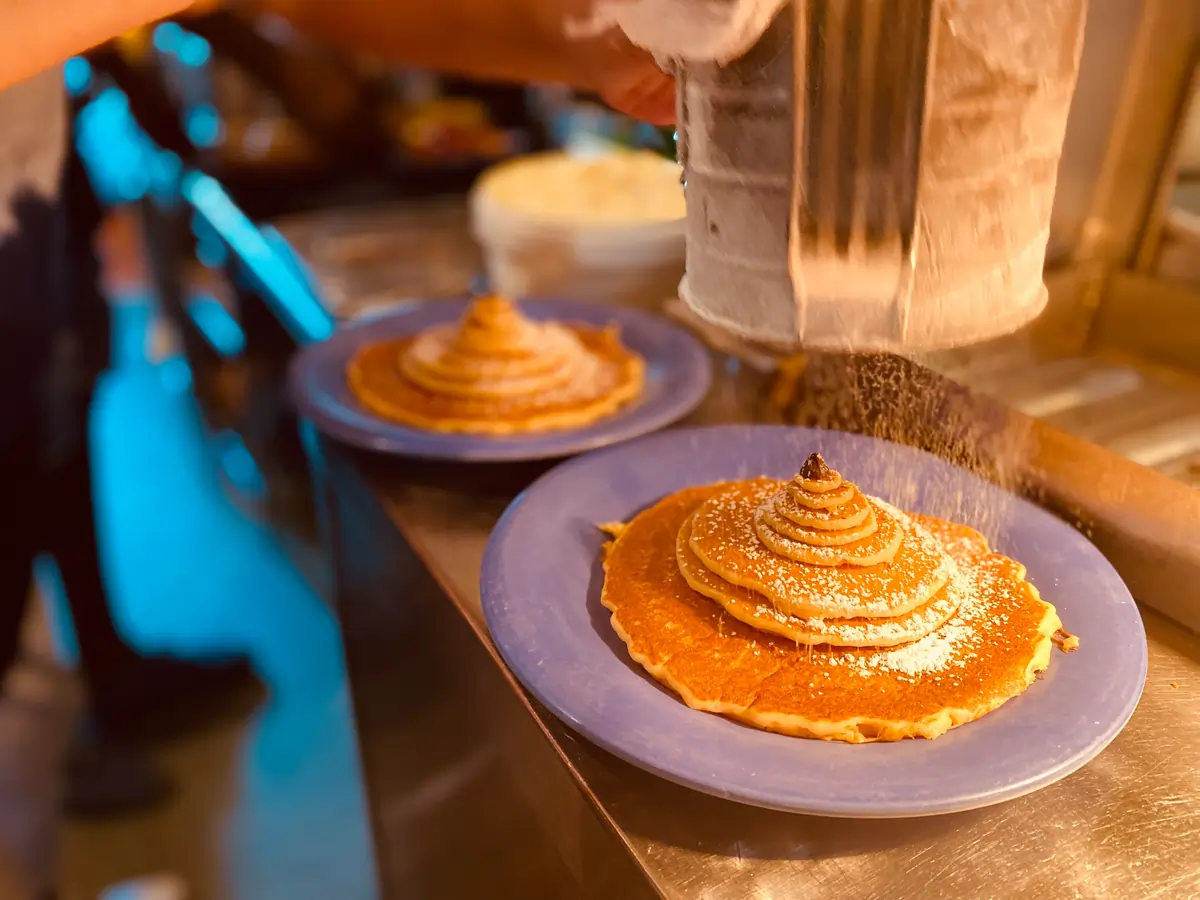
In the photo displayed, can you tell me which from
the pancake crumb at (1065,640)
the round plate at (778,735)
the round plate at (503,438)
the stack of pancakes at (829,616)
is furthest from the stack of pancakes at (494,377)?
the pancake crumb at (1065,640)

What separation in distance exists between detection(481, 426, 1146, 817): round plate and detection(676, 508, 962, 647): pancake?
0.31 feet

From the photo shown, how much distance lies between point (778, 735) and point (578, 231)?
1079mm

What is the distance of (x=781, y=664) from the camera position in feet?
2.48

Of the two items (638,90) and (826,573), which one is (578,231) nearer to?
(638,90)

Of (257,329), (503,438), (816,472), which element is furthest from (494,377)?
(257,329)

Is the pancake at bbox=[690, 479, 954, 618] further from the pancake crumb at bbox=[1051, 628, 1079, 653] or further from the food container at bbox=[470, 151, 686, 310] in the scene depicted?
the food container at bbox=[470, 151, 686, 310]

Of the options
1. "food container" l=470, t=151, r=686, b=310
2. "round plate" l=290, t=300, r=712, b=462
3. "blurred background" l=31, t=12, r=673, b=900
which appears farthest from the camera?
"blurred background" l=31, t=12, r=673, b=900

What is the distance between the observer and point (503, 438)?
113 centimetres

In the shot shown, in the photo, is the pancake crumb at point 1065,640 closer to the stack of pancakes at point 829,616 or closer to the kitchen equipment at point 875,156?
the stack of pancakes at point 829,616

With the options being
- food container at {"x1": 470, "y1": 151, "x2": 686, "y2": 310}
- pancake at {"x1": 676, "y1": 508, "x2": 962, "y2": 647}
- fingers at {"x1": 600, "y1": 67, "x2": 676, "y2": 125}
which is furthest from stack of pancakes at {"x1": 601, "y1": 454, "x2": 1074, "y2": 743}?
food container at {"x1": 470, "y1": 151, "x2": 686, "y2": 310}

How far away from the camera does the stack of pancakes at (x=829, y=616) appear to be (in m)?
0.70

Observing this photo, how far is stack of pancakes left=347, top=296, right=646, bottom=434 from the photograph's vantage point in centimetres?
119

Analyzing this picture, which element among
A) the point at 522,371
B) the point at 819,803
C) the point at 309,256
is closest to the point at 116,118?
the point at 309,256

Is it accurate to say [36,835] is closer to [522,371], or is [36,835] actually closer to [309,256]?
[309,256]
